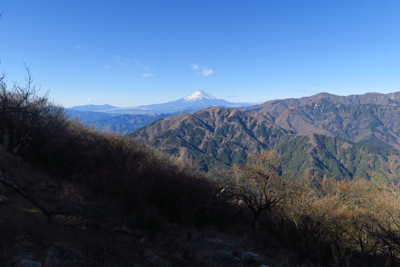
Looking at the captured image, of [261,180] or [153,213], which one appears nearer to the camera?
[153,213]

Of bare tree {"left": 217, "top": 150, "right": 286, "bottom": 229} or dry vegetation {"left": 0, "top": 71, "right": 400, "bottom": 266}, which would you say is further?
bare tree {"left": 217, "top": 150, "right": 286, "bottom": 229}

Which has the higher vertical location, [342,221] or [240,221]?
[342,221]

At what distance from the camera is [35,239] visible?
383 inches

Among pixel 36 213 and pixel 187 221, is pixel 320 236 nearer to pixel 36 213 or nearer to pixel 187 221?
pixel 187 221

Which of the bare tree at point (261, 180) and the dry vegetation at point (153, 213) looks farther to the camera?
the bare tree at point (261, 180)

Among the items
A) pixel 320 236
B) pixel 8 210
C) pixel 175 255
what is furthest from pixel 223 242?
pixel 8 210

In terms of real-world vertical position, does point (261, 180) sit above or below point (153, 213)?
above

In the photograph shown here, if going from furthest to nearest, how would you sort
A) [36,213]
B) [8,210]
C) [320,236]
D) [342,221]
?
[320,236], [342,221], [36,213], [8,210]

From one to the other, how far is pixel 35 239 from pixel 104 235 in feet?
13.4

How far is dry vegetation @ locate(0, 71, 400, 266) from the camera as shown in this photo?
10.8 meters

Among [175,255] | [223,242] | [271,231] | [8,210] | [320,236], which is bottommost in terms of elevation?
[271,231]

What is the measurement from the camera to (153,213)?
59.4 ft

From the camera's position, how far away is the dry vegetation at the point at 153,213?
10.8 metres

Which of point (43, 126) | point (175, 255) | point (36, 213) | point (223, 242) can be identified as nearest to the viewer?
point (36, 213)
